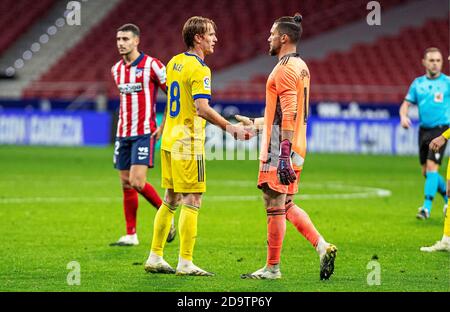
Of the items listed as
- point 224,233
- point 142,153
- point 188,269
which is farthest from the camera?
point 224,233

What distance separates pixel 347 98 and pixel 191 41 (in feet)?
67.9

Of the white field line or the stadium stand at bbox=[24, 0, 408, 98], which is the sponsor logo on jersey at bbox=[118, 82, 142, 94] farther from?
the stadium stand at bbox=[24, 0, 408, 98]

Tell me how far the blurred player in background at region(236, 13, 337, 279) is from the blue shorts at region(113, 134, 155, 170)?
2566mm

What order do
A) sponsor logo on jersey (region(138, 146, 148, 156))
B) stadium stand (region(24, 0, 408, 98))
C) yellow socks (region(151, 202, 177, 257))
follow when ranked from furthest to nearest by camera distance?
stadium stand (region(24, 0, 408, 98)) < sponsor logo on jersey (region(138, 146, 148, 156)) < yellow socks (region(151, 202, 177, 257))

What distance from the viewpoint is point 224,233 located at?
1098cm

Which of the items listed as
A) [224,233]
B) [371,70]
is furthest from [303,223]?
[371,70]

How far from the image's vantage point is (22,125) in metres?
29.1

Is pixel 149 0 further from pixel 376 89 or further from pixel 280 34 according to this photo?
Answer: pixel 280 34

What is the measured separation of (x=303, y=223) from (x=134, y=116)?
316 centimetres

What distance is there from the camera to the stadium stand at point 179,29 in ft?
108

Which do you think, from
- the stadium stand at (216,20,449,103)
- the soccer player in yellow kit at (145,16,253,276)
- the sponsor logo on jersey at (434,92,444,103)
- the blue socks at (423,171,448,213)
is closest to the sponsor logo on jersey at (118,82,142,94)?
the soccer player in yellow kit at (145,16,253,276)

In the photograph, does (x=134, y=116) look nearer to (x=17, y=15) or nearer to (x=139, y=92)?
(x=139, y=92)

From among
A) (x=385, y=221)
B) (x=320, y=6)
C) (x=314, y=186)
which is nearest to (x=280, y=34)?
(x=385, y=221)

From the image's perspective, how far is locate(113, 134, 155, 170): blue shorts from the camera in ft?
34.0
